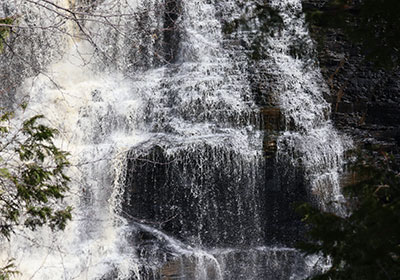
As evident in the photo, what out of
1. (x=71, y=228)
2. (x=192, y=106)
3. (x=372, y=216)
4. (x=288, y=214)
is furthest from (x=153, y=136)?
(x=372, y=216)

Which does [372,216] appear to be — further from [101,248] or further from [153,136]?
Result: [153,136]

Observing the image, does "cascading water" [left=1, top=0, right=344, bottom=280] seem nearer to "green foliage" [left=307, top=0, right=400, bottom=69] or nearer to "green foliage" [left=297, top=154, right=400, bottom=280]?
"green foliage" [left=307, top=0, right=400, bottom=69]

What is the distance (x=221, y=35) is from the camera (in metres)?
10.8

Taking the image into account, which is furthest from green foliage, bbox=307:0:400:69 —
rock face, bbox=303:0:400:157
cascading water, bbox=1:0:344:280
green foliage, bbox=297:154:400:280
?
rock face, bbox=303:0:400:157

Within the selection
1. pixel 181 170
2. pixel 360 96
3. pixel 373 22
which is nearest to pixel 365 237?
pixel 373 22

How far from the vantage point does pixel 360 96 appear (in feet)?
33.7

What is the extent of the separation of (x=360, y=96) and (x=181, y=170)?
4078mm

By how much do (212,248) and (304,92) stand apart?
3438 millimetres

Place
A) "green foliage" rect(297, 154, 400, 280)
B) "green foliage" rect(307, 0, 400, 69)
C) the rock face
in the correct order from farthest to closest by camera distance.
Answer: the rock face → "green foliage" rect(307, 0, 400, 69) → "green foliage" rect(297, 154, 400, 280)

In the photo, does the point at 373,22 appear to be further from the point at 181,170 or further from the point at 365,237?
the point at 181,170

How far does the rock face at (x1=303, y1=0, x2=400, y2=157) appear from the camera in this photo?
9.64 meters

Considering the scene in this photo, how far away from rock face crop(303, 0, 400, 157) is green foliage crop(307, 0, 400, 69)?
5.39m

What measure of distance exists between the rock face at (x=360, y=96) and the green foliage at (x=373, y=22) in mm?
5386

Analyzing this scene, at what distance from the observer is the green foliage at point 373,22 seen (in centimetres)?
369
